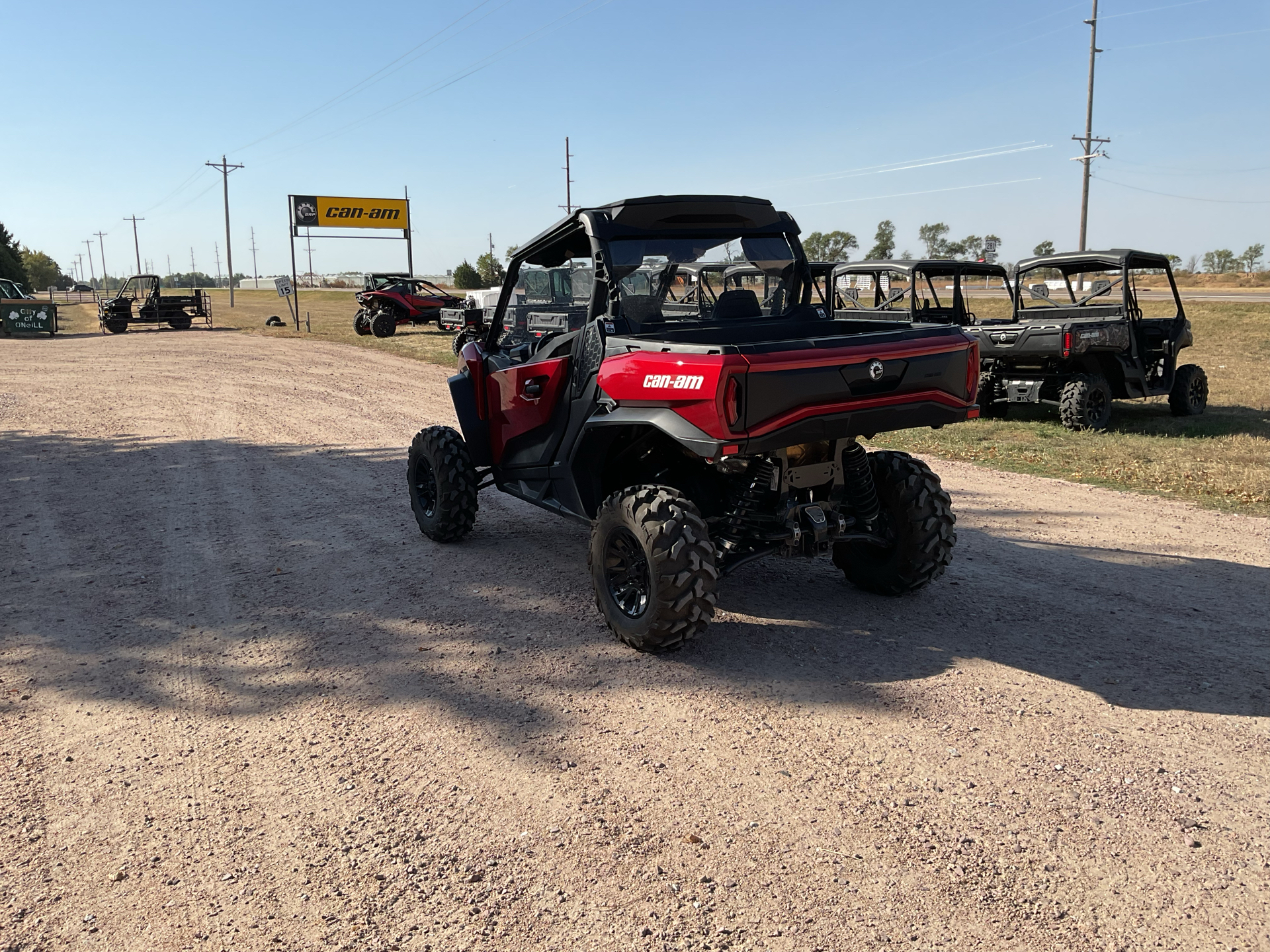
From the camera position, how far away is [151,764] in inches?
134

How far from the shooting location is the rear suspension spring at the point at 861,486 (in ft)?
15.5

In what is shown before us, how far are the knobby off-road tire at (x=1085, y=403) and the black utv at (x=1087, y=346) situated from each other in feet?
0.04

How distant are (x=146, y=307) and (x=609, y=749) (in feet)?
105

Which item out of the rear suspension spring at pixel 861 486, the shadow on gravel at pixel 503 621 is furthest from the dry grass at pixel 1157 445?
the rear suspension spring at pixel 861 486

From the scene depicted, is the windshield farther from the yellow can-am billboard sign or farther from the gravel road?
the yellow can-am billboard sign

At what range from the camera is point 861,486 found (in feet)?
15.6

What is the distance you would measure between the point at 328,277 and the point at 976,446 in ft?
348

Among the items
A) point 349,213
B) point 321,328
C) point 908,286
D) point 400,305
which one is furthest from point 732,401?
point 349,213

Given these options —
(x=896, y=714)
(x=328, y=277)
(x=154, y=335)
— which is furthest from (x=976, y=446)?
(x=328, y=277)

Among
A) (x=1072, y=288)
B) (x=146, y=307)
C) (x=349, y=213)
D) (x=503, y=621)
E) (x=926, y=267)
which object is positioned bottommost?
(x=503, y=621)

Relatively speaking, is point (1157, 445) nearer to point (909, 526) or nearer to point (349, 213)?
point (909, 526)

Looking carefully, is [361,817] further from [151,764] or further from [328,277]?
[328,277]

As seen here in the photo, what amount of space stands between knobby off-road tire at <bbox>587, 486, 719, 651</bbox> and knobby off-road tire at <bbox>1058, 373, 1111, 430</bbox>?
7.81 meters

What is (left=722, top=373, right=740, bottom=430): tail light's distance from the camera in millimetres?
3684
